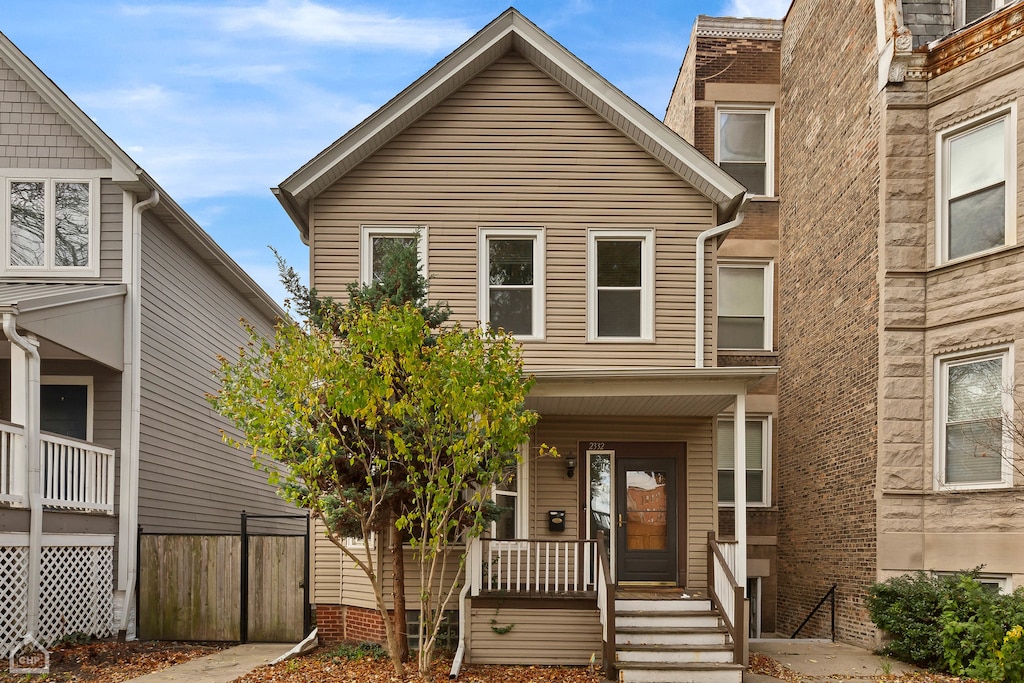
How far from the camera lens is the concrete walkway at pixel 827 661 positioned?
1091 centimetres

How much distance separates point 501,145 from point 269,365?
588cm

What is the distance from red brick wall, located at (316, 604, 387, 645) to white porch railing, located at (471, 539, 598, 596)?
1.74 m

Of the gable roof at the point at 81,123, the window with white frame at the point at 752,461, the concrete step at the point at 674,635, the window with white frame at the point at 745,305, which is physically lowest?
the concrete step at the point at 674,635

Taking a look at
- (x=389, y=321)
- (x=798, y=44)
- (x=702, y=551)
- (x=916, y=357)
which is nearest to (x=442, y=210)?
(x=389, y=321)

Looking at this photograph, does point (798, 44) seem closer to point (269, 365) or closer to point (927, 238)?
point (927, 238)

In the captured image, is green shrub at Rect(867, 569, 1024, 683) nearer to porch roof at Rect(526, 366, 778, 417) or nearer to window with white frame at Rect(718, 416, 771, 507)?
porch roof at Rect(526, 366, 778, 417)

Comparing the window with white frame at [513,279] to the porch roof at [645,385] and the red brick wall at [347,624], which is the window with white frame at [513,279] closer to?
the porch roof at [645,385]

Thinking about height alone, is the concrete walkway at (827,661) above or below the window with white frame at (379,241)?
below

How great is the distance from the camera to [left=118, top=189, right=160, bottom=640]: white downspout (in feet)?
44.3

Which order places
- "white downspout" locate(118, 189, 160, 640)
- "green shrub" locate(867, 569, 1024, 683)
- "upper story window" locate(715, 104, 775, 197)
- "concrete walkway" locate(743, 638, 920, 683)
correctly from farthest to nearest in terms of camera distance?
"upper story window" locate(715, 104, 775, 197)
"white downspout" locate(118, 189, 160, 640)
"concrete walkway" locate(743, 638, 920, 683)
"green shrub" locate(867, 569, 1024, 683)

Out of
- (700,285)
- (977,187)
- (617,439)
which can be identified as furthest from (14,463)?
(977,187)

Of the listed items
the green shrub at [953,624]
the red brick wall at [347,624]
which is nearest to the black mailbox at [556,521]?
the red brick wall at [347,624]

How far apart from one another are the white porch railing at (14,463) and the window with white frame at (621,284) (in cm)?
776

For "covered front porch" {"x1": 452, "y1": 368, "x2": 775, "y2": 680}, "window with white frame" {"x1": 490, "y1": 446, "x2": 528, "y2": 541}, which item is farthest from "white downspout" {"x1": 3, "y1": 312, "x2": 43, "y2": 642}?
"window with white frame" {"x1": 490, "y1": 446, "x2": 528, "y2": 541}
